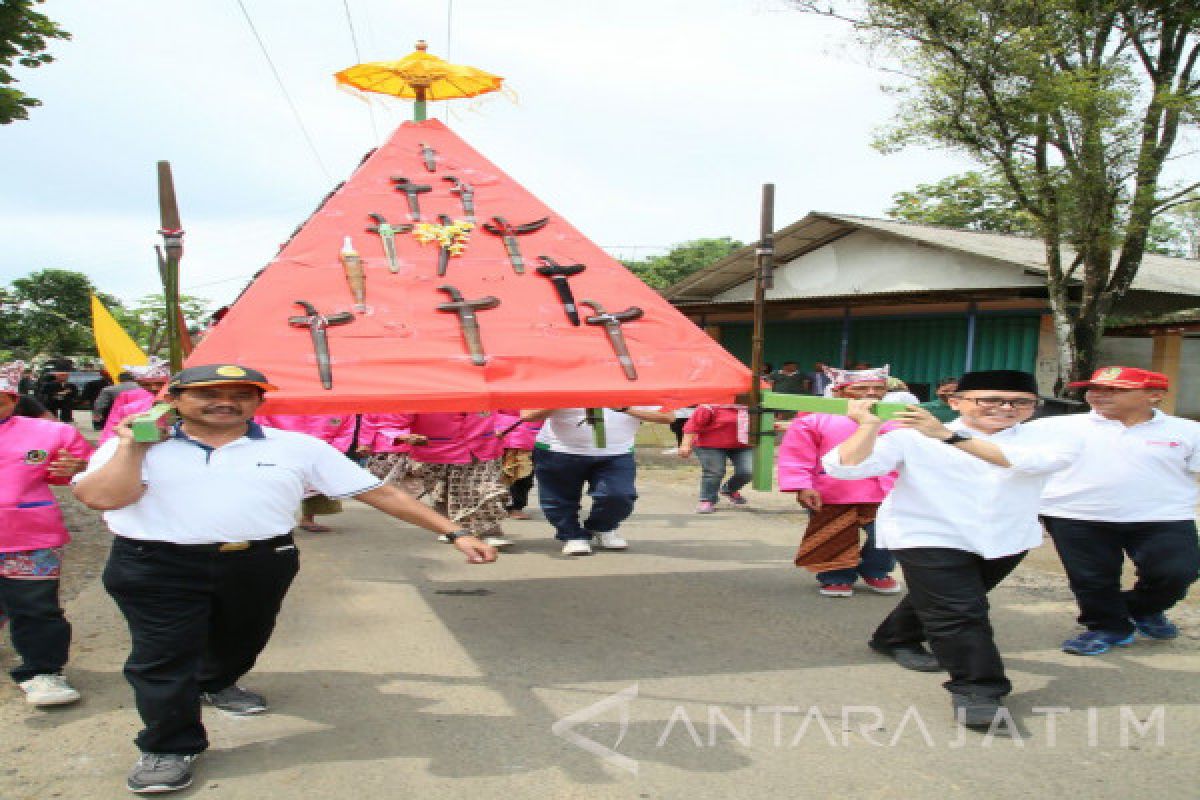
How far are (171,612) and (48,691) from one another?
3.78 feet

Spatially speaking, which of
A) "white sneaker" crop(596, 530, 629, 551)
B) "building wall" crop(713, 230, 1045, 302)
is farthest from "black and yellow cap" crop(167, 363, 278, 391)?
"building wall" crop(713, 230, 1045, 302)

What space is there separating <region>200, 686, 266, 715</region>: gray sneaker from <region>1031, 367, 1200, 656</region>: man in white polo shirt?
3.83 meters

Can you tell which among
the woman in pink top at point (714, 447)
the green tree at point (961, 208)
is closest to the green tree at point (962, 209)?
the green tree at point (961, 208)

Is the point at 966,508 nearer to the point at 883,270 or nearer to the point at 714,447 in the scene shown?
the point at 714,447

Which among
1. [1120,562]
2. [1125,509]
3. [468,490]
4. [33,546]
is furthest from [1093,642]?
[33,546]

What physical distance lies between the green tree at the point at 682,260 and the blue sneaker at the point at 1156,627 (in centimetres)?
3227

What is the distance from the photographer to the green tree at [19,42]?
956 centimetres

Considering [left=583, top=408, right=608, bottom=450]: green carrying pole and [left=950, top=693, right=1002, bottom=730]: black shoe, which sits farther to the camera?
[left=583, top=408, right=608, bottom=450]: green carrying pole

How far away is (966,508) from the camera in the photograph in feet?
12.5

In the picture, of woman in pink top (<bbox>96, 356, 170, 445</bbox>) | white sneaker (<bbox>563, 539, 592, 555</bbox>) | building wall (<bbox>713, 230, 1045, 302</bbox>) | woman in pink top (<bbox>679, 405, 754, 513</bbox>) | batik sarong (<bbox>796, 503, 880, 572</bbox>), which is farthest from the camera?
building wall (<bbox>713, 230, 1045, 302</bbox>)

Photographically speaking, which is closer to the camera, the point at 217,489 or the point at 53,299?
the point at 217,489

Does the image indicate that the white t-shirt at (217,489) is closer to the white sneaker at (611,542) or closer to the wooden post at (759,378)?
A: the wooden post at (759,378)

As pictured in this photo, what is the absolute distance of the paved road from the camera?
3.21 meters

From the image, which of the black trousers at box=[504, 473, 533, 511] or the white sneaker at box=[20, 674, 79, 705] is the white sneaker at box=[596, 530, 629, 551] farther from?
the white sneaker at box=[20, 674, 79, 705]
